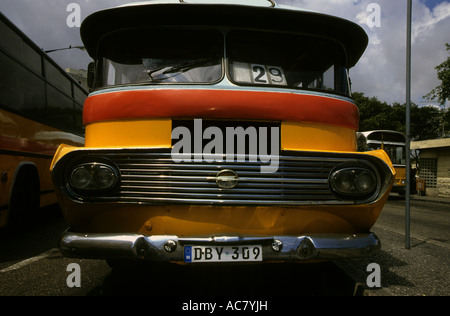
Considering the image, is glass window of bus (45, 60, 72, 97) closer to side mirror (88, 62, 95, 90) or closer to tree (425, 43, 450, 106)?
side mirror (88, 62, 95, 90)

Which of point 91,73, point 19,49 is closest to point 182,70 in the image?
point 91,73

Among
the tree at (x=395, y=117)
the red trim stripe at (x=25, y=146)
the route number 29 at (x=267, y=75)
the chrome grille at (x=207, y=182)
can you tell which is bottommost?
the chrome grille at (x=207, y=182)

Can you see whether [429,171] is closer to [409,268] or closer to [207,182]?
[409,268]

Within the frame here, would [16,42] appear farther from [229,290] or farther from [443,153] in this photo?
[443,153]

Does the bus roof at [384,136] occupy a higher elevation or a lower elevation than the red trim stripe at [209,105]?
higher

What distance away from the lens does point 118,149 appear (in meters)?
→ 2.53

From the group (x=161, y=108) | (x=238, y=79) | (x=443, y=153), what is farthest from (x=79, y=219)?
(x=443, y=153)

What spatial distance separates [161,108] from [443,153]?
22574mm

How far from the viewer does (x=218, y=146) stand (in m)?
2.61

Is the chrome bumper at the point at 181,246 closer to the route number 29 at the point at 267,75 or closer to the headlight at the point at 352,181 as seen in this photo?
the headlight at the point at 352,181

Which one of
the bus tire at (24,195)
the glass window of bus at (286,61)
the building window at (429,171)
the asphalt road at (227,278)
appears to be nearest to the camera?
the glass window of bus at (286,61)

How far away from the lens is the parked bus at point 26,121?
488 cm

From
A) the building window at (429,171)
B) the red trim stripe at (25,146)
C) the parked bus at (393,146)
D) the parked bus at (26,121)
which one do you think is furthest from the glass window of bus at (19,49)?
the building window at (429,171)

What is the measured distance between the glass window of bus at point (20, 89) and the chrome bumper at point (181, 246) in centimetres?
333
